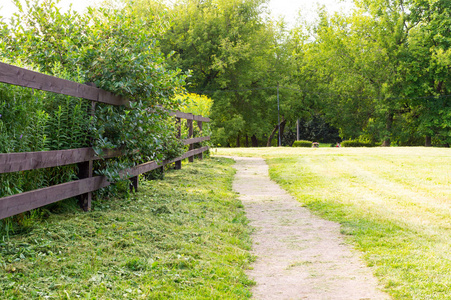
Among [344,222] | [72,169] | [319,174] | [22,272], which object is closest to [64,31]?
[72,169]

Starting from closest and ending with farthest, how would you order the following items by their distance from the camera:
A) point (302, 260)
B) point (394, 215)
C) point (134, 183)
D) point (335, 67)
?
point (302, 260) → point (394, 215) → point (134, 183) → point (335, 67)

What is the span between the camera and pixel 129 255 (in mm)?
3779

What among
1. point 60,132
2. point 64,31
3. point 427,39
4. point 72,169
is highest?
point 427,39

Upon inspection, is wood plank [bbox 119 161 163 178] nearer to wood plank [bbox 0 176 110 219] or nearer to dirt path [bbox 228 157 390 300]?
wood plank [bbox 0 176 110 219]

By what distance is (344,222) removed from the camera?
18.8ft

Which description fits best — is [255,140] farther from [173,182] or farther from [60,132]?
[60,132]

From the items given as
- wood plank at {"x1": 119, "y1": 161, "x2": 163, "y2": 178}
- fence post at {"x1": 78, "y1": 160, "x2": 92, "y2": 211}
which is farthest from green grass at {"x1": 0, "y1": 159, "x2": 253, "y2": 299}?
wood plank at {"x1": 119, "y1": 161, "x2": 163, "y2": 178}

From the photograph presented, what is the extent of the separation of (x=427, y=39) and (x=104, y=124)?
130ft

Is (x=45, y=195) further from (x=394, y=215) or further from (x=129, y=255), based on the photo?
(x=394, y=215)

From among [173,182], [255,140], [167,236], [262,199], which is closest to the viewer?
[167,236]

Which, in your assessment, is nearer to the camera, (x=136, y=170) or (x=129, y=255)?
(x=129, y=255)

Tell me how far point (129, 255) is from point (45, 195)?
1055mm

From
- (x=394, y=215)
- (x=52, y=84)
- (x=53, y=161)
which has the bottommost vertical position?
(x=394, y=215)

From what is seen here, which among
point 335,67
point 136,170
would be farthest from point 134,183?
point 335,67
